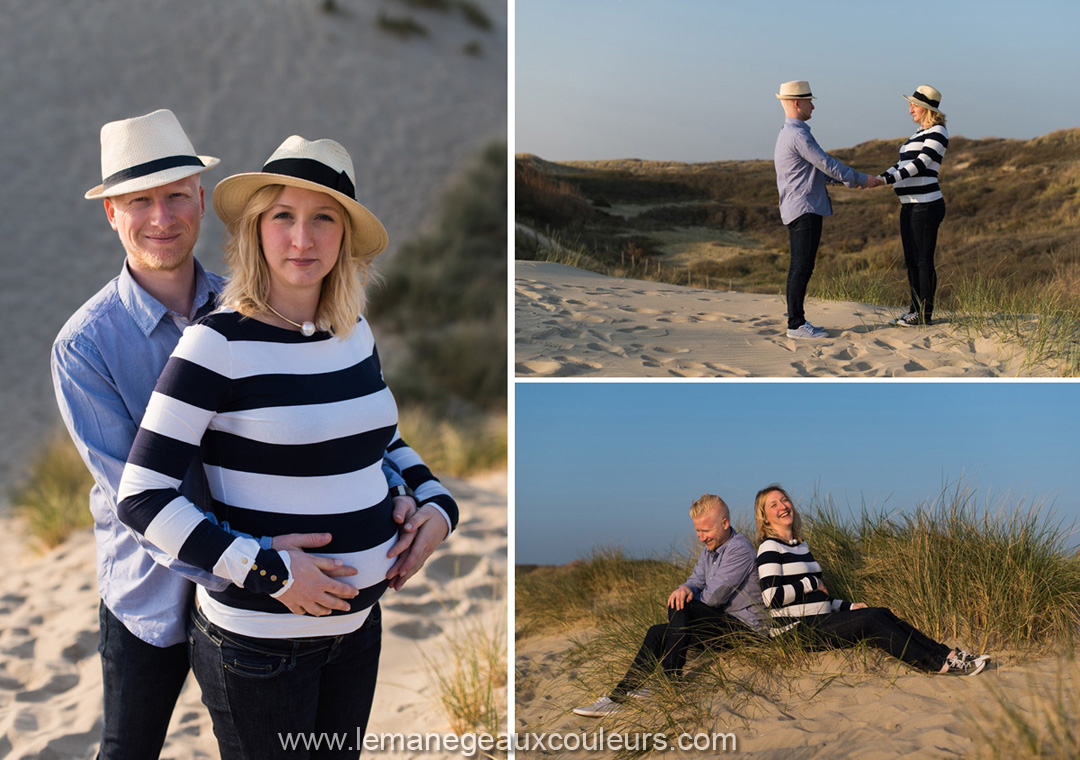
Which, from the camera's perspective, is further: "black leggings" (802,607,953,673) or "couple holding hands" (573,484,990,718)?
"couple holding hands" (573,484,990,718)

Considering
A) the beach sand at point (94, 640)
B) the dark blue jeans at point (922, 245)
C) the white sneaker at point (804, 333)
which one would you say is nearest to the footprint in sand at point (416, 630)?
the beach sand at point (94, 640)

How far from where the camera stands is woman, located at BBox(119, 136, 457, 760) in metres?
1.80

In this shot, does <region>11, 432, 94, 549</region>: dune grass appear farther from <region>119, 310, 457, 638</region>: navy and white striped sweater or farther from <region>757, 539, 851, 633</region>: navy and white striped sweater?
<region>119, 310, 457, 638</region>: navy and white striped sweater

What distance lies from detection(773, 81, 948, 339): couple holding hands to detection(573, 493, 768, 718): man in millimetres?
1603

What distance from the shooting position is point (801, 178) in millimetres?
4637

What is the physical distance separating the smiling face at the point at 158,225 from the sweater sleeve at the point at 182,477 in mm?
401

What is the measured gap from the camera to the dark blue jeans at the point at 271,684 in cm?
194

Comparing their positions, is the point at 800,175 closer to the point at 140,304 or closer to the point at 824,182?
the point at 824,182

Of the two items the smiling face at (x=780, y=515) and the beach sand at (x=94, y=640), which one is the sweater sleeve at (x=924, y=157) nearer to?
the smiling face at (x=780, y=515)

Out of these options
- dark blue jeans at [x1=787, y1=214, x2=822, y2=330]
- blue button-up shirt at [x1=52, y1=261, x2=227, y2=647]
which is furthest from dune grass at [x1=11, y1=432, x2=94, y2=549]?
dark blue jeans at [x1=787, y1=214, x2=822, y2=330]

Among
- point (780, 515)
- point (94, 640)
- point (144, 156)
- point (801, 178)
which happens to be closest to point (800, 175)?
point (801, 178)

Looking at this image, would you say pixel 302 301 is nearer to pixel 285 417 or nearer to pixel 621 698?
pixel 285 417

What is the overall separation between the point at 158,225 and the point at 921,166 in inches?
156

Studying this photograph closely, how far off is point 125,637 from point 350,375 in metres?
0.84
